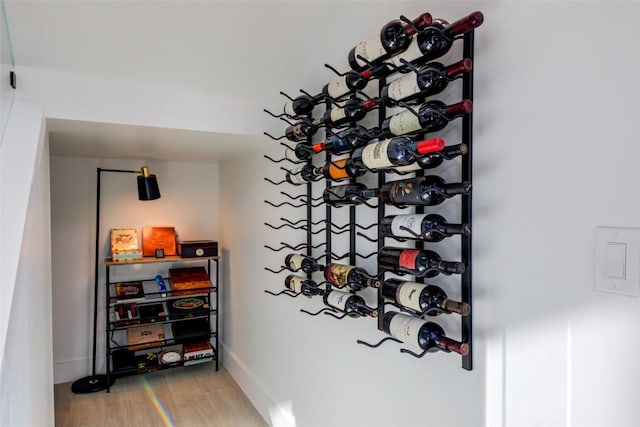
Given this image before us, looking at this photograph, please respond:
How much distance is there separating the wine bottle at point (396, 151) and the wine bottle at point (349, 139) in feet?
0.37

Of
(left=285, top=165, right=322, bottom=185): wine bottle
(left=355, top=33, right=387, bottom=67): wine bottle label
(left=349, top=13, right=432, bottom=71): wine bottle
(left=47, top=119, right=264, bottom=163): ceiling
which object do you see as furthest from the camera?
(left=47, top=119, right=264, bottom=163): ceiling

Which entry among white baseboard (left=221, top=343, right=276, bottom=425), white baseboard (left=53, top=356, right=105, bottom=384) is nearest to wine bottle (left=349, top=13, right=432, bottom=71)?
white baseboard (left=221, top=343, right=276, bottom=425)

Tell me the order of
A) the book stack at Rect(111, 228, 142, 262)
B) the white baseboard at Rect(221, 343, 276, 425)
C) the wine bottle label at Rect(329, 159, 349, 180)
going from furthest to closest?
the book stack at Rect(111, 228, 142, 262) → the white baseboard at Rect(221, 343, 276, 425) → the wine bottle label at Rect(329, 159, 349, 180)

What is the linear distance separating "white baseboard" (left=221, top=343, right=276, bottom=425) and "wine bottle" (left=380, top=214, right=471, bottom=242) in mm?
1707

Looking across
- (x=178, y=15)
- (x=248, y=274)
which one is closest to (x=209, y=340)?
(x=248, y=274)

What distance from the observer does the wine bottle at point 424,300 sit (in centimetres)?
111

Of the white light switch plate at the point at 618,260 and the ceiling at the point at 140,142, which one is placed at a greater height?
the ceiling at the point at 140,142

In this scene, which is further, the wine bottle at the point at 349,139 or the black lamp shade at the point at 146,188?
the black lamp shade at the point at 146,188

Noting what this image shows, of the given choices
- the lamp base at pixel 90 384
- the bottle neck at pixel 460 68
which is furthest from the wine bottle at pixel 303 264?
the lamp base at pixel 90 384

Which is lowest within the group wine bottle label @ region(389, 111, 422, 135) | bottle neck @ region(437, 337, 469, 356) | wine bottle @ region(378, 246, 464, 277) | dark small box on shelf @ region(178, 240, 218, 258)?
bottle neck @ region(437, 337, 469, 356)

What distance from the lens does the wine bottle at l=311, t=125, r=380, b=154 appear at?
145cm

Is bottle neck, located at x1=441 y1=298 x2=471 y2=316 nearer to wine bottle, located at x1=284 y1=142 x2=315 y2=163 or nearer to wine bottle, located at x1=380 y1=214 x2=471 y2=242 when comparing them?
wine bottle, located at x1=380 y1=214 x2=471 y2=242

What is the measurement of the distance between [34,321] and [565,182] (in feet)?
6.21

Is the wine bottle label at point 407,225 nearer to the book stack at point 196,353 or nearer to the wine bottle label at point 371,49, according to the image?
the wine bottle label at point 371,49
